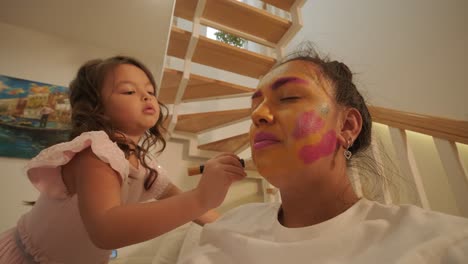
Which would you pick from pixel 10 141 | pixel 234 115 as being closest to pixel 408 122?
pixel 234 115

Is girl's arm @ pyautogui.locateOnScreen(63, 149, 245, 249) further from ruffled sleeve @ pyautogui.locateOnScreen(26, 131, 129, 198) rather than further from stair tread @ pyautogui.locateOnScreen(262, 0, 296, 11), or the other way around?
stair tread @ pyautogui.locateOnScreen(262, 0, 296, 11)

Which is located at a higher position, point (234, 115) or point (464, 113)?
point (464, 113)

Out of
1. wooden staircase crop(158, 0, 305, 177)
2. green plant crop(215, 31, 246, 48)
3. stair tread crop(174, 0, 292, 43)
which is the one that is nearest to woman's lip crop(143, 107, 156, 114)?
wooden staircase crop(158, 0, 305, 177)

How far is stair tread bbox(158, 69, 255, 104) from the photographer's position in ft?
6.01

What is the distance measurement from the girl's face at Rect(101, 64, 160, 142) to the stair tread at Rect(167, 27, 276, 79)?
2.91 feet

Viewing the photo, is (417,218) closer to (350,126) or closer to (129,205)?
(350,126)

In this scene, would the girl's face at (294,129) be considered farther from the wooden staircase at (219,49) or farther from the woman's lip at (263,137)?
the wooden staircase at (219,49)

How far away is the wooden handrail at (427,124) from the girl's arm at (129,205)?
2.23ft

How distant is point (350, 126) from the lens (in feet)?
2.16

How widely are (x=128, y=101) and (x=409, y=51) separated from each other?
5.45 feet

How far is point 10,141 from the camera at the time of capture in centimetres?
187

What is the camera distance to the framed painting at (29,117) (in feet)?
6.18

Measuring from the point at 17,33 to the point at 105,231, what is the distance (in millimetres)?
2537

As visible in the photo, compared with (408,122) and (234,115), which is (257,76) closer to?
(234,115)
